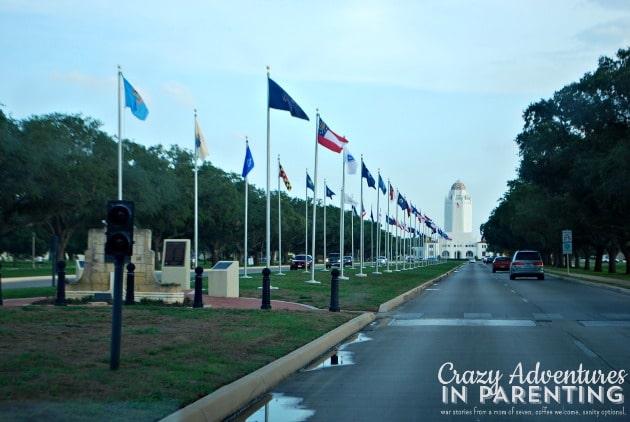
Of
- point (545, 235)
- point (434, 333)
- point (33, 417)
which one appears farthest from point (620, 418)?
point (545, 235)

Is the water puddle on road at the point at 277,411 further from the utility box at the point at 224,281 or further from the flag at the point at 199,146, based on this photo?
the flag at the point at 199,146

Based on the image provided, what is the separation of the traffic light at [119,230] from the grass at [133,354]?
4.86 ft

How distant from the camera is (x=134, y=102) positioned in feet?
97.5

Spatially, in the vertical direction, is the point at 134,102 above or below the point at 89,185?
above

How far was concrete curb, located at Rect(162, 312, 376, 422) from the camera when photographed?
827cm

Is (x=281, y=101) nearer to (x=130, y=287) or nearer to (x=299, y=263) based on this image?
(x=130, y=287)

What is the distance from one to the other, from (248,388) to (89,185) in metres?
41.6

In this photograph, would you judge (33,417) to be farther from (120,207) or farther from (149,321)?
(149,321)

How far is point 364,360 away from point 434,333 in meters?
4.54

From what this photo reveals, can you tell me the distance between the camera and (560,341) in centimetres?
1595

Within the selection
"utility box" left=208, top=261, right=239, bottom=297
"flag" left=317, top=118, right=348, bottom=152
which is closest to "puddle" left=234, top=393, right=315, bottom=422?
"utility box" left=208, top=261, right=239, bottom=297

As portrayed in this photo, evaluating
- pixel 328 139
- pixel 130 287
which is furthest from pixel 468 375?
pixel 328 139

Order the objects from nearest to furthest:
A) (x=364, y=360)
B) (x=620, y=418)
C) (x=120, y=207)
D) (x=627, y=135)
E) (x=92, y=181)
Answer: (x=620, y=418) → (x=120, y=207) → (x=364, y=360) → (x=627, y=135) → (x=92, y=181)

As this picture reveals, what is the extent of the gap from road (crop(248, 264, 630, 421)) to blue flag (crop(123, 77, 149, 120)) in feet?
45.0
